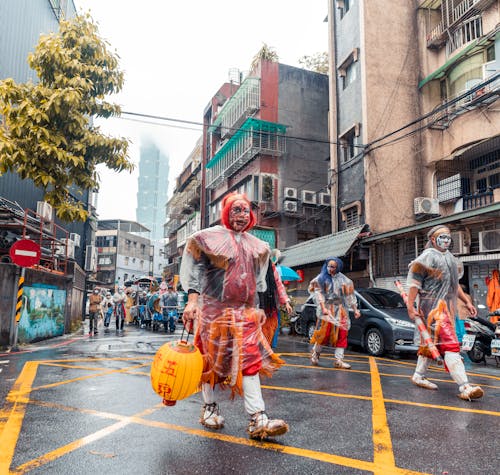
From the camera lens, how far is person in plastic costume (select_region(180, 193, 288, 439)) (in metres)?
3.54

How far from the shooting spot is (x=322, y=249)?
63.6 ft

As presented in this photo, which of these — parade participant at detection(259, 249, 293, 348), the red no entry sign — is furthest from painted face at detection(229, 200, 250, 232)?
the red no entry sign

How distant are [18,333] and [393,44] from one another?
720 inches

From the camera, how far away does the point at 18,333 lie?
433 inches

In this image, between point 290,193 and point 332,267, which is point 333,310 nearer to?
point 332,267

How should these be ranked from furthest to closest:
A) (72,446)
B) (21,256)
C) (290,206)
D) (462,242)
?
(290,206) → (462,242) → (21,256) → (72,446)

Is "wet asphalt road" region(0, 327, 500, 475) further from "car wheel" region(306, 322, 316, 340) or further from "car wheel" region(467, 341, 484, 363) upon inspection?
"car wheel" region(306, 322, 316, 340)

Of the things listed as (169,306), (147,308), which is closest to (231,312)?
(169,306)

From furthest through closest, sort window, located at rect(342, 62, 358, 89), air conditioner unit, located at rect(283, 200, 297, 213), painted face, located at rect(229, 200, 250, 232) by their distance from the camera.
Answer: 1. air conditioner unit, located at rect(283, 200, 297, 213)
2. window, located at rect(342, 62, 358, 89)
3. painted face, located at rect(229, 200, 250, 232)

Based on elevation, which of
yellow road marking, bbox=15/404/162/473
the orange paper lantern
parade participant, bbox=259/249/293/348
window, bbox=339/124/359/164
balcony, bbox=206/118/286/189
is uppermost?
A: balcony, bbox=206/118/286/189

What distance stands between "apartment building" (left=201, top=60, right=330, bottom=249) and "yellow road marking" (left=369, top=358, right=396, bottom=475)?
20.2 meters

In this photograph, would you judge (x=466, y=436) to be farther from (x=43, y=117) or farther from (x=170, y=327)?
(x=170, y=327)

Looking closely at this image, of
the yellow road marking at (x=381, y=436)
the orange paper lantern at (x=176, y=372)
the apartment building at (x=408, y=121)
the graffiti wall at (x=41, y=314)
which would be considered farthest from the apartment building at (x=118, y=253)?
the orange paper lantern at (x=176, y=372)

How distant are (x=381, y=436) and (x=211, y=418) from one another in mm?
1380
